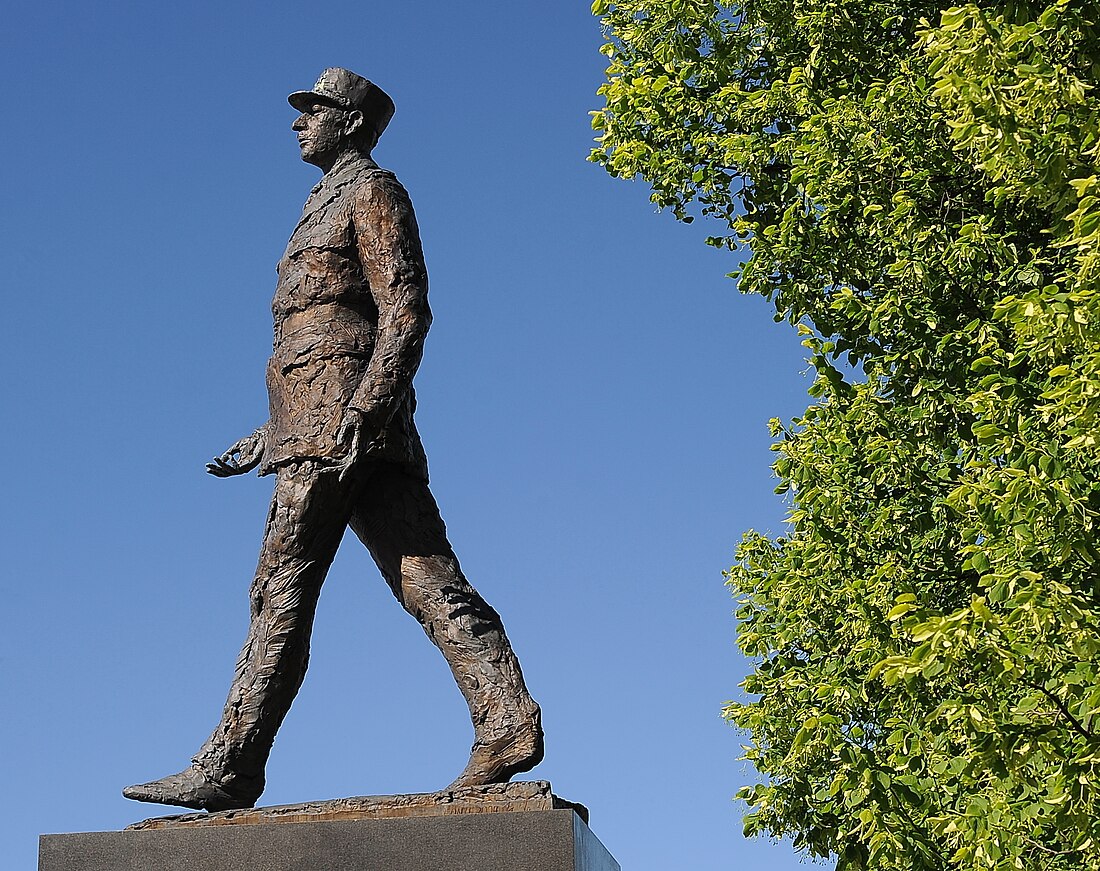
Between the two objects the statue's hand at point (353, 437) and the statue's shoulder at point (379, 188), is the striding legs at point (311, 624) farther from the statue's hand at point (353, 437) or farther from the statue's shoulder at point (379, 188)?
the statue's shoulder at point (379, 188)

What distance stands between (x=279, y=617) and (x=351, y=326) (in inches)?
56.1

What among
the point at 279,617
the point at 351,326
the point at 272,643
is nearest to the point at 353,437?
the point at 351,326

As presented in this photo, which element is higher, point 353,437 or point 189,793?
point 353,437

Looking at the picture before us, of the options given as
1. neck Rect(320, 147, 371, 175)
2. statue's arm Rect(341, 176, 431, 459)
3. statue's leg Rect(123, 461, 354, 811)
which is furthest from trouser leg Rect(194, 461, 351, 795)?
neck Rect(320, 147, 371, 175)

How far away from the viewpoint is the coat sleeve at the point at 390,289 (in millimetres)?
7449

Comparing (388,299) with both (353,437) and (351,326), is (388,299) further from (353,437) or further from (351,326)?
(353,437)

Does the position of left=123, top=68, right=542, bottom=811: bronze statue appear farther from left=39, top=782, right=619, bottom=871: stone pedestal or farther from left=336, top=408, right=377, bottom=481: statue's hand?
left=39, top=782, right=619, bottom=871: stone pedestal

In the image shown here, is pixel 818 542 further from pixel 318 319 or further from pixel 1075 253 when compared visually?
pixel 318 319

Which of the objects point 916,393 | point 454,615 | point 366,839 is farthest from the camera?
point 916,393

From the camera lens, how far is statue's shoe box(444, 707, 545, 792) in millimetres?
7027

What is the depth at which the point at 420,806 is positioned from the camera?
673 cm

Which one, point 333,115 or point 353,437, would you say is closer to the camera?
point 353,437

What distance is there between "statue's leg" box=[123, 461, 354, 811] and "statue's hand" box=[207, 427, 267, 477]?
12.0 inches

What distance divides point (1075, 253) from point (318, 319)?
4.86m
